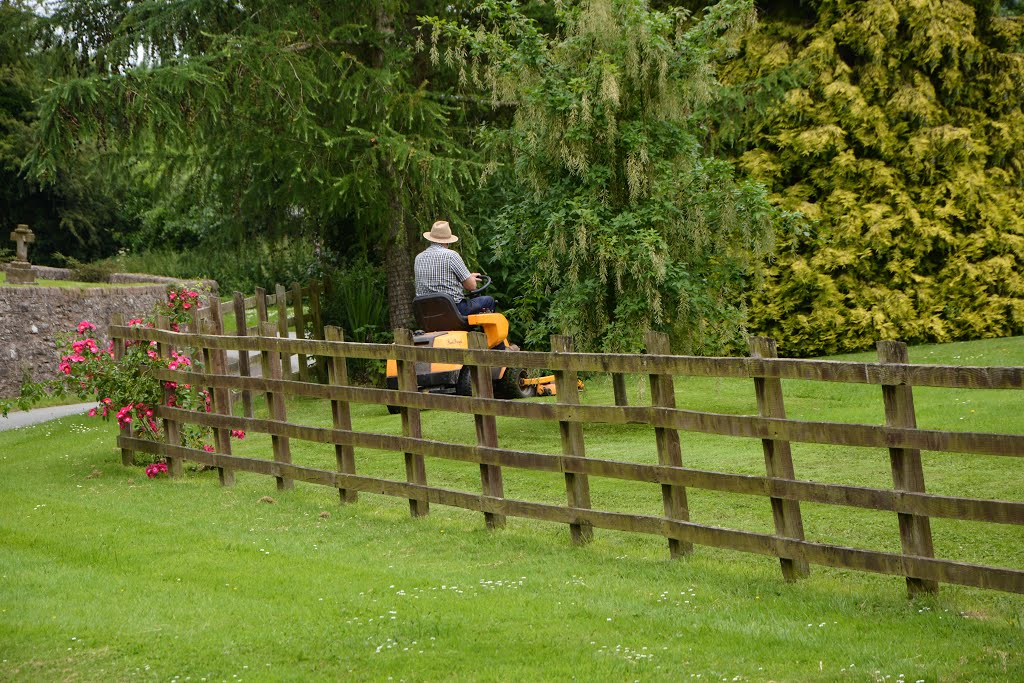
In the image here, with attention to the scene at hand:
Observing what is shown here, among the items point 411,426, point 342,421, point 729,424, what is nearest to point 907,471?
point 729,424

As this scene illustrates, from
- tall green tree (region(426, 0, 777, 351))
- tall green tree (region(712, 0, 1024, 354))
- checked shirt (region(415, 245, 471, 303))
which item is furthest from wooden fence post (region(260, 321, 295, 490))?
tall green tree (region(712, 0, 1024, 354))

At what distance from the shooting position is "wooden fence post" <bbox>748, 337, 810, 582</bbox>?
6117 mm

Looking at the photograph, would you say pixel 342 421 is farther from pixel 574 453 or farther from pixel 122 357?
pixel 122 357

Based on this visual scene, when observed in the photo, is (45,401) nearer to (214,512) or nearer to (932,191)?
(214,512)

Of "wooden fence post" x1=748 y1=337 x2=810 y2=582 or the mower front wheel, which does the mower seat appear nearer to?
the mower front wheel

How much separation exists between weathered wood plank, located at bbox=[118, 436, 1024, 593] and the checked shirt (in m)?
3.35

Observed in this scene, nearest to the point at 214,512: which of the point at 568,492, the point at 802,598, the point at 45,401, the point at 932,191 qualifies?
the point at 568,492

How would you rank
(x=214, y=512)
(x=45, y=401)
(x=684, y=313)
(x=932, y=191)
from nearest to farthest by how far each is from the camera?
(x=214, y=512) → (x=684, y=313) → (x=932, y=191) → (x=45, y=401)

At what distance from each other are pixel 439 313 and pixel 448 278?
1.64 feet

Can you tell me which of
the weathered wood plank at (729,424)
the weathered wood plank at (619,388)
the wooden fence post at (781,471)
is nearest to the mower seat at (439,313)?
the weathered wood plank at (619,388)

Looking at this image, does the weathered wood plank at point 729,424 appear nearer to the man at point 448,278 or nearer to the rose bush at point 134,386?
the rose bush at point 134,386

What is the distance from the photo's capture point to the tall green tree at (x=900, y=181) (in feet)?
56.2

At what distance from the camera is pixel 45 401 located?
60.9 ft

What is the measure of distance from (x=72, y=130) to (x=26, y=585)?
908 cm
